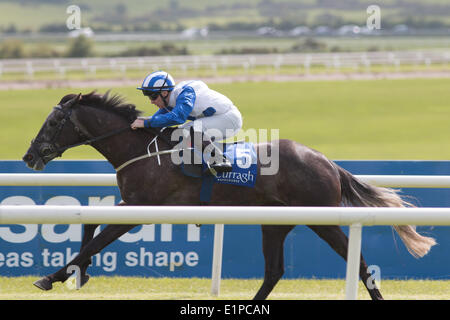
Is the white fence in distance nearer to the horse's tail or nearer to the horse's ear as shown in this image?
the horse's tail

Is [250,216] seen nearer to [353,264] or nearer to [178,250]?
[353,264]

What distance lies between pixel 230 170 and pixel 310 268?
1.62 m

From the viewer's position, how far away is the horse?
440cm

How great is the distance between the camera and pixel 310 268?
5.62 m

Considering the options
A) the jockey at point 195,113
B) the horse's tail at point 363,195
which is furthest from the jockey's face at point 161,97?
the horse's tail at point 363,195

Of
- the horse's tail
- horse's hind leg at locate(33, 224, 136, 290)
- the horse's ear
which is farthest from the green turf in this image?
horse's hind leg at locate(33, 224, 136, 290)

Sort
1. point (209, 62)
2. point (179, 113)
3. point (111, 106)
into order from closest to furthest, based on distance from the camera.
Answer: point (179, 113) < point (111, 106) < point (209, 62)

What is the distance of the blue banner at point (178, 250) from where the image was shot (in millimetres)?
5566

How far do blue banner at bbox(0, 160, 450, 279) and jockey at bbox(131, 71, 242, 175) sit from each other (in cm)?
132

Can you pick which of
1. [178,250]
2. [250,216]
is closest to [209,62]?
[178,250]

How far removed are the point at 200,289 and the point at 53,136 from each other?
153 centimetres

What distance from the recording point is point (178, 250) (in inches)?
221

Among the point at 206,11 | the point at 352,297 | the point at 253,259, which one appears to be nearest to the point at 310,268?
the point at 253,259
